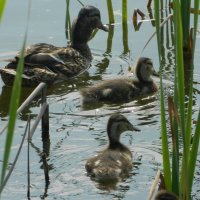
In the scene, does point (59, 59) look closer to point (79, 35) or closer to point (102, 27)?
point (79, 35)

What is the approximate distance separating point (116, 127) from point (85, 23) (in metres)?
3.39

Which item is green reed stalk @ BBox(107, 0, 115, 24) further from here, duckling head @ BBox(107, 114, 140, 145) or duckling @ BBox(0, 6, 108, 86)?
duckling head @ BBox(107, 114, 140, 145)

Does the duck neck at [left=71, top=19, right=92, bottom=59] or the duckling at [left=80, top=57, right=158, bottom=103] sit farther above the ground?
the duck neck at [left=71, top=19, right=92, bottom=59]

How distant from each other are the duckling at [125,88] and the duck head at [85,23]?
1.44 metres

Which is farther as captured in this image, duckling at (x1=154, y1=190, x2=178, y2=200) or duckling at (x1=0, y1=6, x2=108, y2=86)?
duckling at (x1=0, y1=6, x2=108, y2=86)

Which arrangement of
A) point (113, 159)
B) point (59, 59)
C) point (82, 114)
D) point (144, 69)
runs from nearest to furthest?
point (113, 159)
point (82, 114)
point (144, 69)
point (59, 59)

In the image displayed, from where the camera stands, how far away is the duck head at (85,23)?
9.24 m

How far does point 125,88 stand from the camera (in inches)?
301

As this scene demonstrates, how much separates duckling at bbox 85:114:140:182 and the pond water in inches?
2.9

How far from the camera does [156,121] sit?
6.91 meters

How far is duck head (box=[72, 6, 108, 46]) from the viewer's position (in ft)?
30.3

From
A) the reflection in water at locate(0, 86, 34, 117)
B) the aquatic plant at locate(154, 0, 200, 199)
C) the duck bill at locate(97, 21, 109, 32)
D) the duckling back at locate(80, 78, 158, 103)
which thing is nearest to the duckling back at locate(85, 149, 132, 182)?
the aquatic plant at locate(154, 0, 200, 199)

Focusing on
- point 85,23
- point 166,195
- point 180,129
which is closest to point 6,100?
point 85,23

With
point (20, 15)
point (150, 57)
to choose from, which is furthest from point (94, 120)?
point (20, 15)
